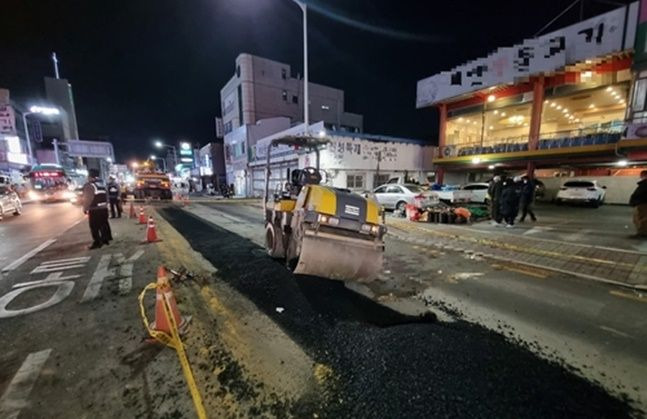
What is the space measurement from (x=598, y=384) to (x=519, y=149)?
2267cm

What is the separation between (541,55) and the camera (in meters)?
18.9

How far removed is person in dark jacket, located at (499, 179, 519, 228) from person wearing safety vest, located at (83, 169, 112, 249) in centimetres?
1299

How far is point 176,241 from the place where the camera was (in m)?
7.93

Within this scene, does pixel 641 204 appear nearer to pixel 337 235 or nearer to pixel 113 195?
pixel 337 235

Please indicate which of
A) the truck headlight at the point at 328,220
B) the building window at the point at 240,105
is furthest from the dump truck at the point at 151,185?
the truck headlight at the point at 328,220

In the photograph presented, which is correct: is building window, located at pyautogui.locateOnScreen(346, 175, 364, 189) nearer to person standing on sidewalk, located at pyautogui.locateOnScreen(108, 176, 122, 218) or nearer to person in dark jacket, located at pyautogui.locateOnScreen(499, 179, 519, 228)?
person in dark jacket, located at pyautogui.locateOnScreen(499, 179, 519, 228)

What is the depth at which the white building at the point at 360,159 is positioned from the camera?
20.3 metres

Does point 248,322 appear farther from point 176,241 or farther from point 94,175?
point 94,175

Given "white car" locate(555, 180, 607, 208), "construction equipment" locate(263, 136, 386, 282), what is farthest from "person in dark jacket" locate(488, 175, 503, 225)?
"white car" locate(555, 180, 607, 208)

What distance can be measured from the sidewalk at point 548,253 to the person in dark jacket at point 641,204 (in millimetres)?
2511

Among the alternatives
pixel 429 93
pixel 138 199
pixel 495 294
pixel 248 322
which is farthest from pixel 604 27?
pixel 138 199

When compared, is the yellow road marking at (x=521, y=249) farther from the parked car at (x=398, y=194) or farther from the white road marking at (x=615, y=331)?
the parked car at (x=398, y=194)

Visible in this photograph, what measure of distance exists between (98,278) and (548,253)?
1003 cm

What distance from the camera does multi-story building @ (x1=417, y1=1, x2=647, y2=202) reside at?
16.2 meters
